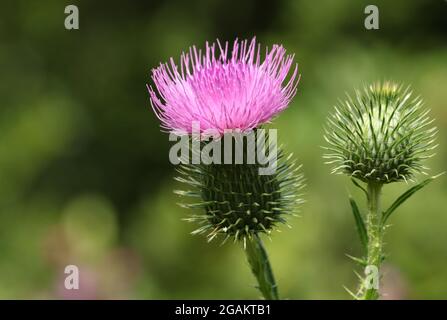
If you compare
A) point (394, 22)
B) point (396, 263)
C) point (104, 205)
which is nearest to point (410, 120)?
point (396, 263)

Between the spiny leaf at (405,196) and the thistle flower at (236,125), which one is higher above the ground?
the thistle flower at (236,125)

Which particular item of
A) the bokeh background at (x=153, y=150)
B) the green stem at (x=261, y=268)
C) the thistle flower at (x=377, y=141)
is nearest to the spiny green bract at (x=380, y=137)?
the thistle flower at (x=377, y=141)

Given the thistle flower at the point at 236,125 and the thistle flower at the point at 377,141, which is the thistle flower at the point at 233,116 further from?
the thistle flower at the point at 377,141

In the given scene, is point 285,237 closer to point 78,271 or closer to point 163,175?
point 78,271

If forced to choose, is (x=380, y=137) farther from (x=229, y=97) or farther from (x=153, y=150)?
(x=153, y=150)

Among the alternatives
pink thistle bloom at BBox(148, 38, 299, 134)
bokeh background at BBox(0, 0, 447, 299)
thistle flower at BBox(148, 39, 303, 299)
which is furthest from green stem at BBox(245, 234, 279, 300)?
bokeh background at BBox(0, 0, 447, 299)

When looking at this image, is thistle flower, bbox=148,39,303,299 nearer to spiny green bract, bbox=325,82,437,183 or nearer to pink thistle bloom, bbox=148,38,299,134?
pink thistle bloom, bbox=148,38,299,134

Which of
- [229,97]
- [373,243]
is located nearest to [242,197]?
[229,97]
